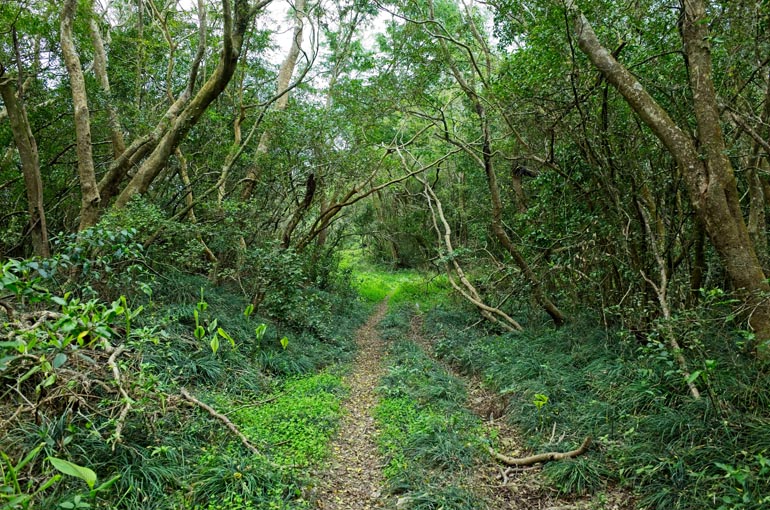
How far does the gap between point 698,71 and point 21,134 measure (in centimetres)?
891

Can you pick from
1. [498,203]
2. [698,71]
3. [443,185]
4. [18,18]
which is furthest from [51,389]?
[443,185]

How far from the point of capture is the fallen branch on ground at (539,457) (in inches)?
157

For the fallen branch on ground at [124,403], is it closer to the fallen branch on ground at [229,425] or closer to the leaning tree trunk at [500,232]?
the fallen branch on ground at [229,425]

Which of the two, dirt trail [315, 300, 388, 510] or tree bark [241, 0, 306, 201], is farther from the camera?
tree bark [241, 0, 306, 201]

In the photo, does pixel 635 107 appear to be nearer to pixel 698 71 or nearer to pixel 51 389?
pixel 698 71

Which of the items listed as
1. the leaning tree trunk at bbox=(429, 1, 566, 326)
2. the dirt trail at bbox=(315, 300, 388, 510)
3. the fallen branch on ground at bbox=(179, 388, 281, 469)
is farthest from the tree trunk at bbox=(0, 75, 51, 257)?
the leaning tree trunk at bbox=(429, 1, 566, 326)

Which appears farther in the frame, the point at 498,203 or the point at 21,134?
the point at 498,203

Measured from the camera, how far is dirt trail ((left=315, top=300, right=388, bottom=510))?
3.80 meters

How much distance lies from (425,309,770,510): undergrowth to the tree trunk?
7.47 meters

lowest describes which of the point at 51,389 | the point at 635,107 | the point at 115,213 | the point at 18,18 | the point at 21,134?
the point at 51,389

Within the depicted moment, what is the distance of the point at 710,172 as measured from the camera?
405 cm

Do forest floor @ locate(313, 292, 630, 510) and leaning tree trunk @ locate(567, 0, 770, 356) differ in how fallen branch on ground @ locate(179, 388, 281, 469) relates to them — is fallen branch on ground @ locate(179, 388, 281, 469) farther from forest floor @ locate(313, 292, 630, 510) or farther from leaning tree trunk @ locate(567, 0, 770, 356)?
leaning tree trunk @ locate(567, 0, 770, 356)

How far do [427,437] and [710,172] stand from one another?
412cm

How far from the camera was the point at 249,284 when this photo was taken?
8953 mm
